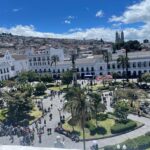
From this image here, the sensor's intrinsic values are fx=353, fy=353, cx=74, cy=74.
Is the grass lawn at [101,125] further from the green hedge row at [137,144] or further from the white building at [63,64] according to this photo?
the white building at [63,64]

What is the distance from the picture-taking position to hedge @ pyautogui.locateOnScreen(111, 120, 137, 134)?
36500 mm

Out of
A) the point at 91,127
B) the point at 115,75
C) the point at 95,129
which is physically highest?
the point at 115,75

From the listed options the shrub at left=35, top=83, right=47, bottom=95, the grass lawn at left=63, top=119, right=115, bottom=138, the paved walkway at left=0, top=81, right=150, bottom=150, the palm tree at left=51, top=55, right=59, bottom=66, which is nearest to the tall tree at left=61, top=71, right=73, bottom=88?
the shrub at left=35, top=83, right=47, bottom=95

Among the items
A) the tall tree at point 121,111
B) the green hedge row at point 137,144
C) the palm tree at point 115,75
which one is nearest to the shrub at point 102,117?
the tall tree at point 121,111

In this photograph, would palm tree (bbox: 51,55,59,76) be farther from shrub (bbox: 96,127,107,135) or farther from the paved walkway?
shrub (bbox: 96,127,107,135)

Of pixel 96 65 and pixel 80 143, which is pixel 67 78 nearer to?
pixel 96 65

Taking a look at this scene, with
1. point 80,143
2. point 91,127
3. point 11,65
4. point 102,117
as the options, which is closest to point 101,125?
point 91,127

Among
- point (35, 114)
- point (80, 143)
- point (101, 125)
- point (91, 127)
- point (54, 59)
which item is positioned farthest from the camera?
point (54, 59)

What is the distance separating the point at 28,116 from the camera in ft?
149

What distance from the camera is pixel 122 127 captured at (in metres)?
37.0

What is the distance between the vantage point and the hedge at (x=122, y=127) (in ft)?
120

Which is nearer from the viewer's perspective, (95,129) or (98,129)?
(95,129)

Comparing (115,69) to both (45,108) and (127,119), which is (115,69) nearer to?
(45,108)

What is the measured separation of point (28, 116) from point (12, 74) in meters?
47.9
